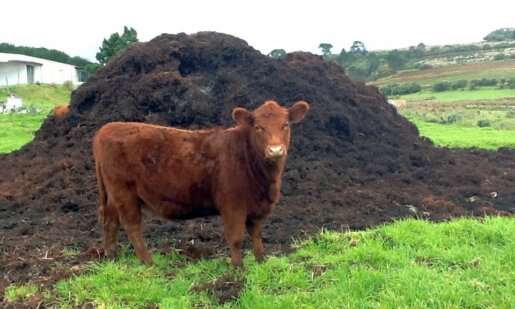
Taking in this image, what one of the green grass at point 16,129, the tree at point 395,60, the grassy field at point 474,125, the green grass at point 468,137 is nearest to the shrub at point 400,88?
the grassy field at point 474,125

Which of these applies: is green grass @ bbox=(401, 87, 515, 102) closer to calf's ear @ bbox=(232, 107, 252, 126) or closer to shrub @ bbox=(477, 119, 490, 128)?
shrub @ bbox=(477, 119, 490, 128)

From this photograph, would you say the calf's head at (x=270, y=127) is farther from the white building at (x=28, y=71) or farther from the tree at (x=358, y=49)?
the tree at (x=358, y=49)

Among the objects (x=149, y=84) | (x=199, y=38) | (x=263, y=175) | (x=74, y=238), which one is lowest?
(x=74, y=238)

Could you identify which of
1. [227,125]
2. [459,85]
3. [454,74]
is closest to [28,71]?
[459,85]

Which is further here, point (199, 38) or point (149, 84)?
point (199, 38)

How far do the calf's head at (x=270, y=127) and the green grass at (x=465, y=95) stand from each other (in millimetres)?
45064

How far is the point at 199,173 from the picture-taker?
257 inches

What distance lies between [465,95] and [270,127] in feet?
167

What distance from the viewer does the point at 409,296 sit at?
5098 mm

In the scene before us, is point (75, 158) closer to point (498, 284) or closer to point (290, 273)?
point (290, 273)

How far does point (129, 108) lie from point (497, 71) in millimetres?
62651

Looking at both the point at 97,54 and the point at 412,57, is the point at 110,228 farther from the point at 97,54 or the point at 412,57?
the point at 412,57

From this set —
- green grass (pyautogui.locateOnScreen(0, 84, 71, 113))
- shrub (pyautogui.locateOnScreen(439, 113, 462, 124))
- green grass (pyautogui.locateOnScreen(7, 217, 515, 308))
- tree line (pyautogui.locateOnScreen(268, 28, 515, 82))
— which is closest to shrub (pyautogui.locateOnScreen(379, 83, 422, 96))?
tree line (pyautogui.locateOnScreen(268, 28, 515, 82))

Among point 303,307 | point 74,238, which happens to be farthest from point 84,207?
point 303,307
